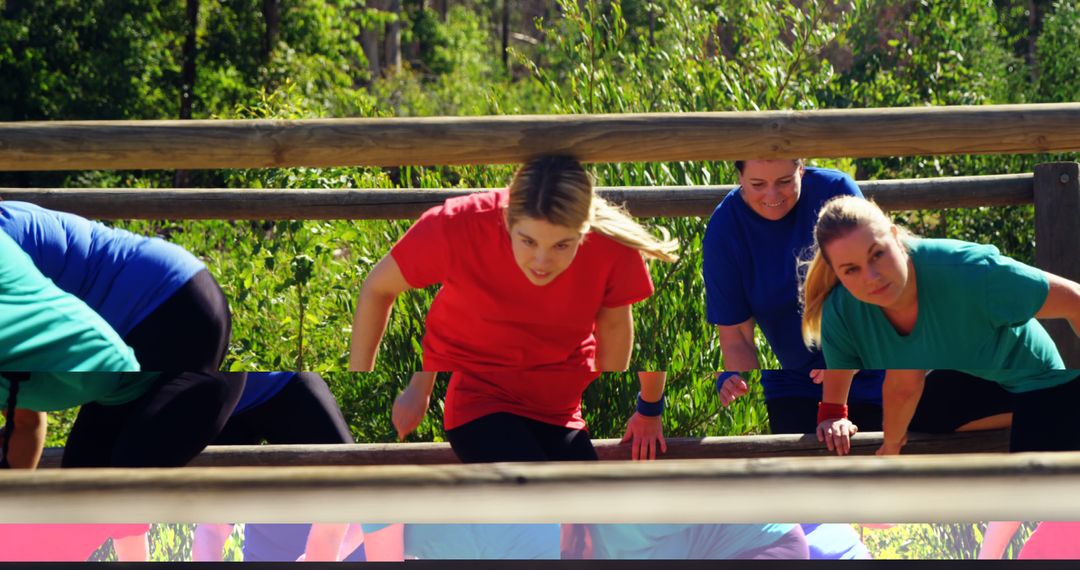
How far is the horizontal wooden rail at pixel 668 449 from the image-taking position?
2158 mm

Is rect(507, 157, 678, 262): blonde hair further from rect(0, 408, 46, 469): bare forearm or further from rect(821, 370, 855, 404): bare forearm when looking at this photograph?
rect(0, 408, 46, 469): bare forearm

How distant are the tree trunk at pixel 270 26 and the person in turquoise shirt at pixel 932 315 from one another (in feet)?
38.0

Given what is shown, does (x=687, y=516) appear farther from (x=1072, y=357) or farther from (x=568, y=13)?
(x=568, y=13)

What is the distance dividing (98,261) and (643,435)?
3.46 ft

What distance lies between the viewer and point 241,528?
7.58 ft

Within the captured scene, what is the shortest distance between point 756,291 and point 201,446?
44.5 inches

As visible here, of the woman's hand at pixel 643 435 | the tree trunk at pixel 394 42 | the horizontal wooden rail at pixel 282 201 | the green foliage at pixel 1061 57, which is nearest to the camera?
the woman's hand at pixel 643 435

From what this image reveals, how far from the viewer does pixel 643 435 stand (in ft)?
7.13

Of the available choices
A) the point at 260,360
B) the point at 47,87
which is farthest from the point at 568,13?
the point at 47,87

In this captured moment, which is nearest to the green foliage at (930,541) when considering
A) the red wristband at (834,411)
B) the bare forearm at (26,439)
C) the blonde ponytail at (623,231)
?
the red wristband at (834,411)

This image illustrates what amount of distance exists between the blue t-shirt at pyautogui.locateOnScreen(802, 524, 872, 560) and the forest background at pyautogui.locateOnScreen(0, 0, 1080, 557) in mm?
99

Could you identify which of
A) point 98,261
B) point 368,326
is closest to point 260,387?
point 368,326

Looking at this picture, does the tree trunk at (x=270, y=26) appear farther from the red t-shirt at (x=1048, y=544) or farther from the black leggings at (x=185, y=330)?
the red t-shirt at (x=1048, y=544)

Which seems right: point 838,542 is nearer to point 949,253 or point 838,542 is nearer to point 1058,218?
point 949,253
